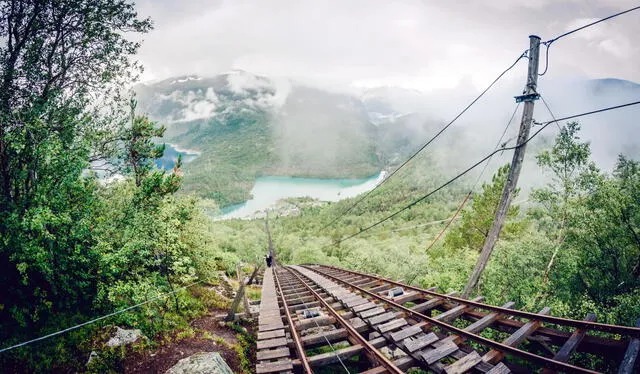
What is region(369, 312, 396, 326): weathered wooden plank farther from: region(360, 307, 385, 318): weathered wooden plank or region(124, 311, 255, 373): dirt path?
region(124, 311, 255, 373): dirt path

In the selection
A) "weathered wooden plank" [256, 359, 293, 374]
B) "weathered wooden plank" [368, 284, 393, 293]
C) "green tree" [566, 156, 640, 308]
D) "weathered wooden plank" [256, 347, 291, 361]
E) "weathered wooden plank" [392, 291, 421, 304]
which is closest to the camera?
"weathered wooden plank" [256, 359, 293, 374]

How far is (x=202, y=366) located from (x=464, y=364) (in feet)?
21.2

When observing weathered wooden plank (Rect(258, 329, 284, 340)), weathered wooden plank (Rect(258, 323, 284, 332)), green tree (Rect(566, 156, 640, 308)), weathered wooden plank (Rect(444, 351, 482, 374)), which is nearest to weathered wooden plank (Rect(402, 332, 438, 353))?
weathered wooden plank (Rect(444, 351, 482, 374))

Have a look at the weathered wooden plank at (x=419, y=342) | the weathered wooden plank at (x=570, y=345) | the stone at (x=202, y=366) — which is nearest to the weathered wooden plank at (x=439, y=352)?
the weathered wooden plank at (x=419, y=342)

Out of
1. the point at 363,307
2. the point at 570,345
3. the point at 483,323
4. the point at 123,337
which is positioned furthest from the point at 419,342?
the point at 123,337

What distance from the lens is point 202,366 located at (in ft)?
24.7

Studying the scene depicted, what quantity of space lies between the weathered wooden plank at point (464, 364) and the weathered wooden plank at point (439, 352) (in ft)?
1.03

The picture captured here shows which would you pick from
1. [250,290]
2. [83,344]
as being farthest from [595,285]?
[83,344]

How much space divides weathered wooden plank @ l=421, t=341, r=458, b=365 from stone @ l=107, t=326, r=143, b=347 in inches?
377

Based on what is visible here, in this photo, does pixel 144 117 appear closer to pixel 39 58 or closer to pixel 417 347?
A: pixel 39 58

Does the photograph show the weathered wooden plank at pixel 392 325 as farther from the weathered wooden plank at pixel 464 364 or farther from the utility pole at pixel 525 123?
the utility pole at pixel 525 123

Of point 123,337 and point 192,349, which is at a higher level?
point 123,337

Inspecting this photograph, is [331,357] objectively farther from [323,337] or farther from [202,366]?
[202,366]

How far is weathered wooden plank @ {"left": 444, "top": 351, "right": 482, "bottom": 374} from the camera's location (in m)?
4.48
